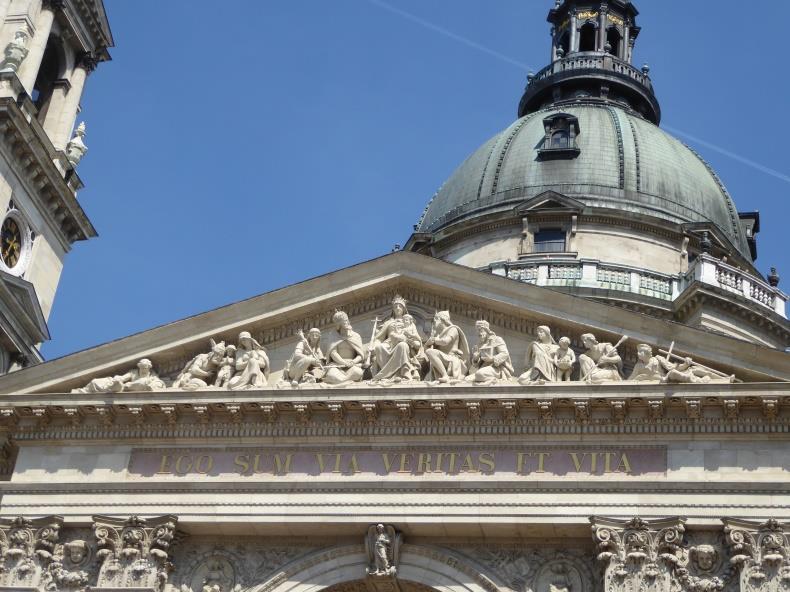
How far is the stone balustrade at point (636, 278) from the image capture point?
137ft

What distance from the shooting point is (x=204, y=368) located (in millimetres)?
26156

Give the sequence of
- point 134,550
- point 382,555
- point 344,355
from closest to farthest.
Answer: point 382,555 → point 134,550 → point 344,355

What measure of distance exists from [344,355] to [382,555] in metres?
3.72

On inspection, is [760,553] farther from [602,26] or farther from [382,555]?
[602,26]

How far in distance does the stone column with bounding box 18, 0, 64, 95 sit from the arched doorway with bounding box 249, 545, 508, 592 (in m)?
16.5

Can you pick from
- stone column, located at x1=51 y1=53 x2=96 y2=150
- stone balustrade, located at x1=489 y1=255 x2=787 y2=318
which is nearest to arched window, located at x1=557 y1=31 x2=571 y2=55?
stone balustrade, located at x1=489 y1=255 x2=787 y2=318

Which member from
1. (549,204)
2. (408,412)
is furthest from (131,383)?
(549,204)

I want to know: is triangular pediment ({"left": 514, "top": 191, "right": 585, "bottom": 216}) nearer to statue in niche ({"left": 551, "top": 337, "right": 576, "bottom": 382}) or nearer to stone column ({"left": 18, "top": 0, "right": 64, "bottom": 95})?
stone column ({"left": 18, "top": 0, "right": 64, "bottom": 95})

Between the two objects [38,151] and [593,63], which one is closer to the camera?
[38,151]

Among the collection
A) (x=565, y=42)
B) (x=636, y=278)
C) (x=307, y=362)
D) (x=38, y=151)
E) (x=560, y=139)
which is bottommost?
(x=307, y=362)

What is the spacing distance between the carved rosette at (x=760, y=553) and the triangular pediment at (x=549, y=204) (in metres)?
22.3

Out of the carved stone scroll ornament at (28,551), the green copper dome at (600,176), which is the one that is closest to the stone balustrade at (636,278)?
the green copper dome at (600,176)

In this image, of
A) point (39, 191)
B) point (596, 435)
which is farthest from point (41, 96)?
point (596, 435)

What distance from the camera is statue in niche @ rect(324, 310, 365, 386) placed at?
25.5m
